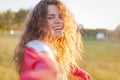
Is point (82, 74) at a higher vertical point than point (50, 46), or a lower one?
lower

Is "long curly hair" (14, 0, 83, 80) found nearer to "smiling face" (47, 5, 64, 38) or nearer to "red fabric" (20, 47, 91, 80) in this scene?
"smiling face" (47, 5, 64, 38)

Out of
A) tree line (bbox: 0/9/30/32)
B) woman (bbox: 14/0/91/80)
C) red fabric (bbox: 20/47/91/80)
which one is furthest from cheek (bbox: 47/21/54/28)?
tree line (bbox: 0/9/30/32)

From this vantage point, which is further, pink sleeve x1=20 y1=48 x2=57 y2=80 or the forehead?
the forehead

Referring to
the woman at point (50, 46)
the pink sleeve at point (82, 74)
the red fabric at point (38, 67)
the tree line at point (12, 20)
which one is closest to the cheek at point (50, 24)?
the woman at point (50, 46)

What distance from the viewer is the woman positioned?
2.20 m

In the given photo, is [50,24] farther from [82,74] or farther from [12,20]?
[12,20]

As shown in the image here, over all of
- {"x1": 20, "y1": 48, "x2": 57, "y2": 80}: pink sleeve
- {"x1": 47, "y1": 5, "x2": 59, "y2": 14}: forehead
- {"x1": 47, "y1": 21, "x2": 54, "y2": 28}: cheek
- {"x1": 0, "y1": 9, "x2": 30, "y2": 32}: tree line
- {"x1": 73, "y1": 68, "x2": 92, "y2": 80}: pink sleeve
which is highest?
{"x1": 47, "y1": 5, "x2": 59, "y2": 14}: forehead

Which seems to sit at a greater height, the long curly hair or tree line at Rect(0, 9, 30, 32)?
the long curly hair

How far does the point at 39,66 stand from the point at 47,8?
2.01ft

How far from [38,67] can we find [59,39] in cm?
59

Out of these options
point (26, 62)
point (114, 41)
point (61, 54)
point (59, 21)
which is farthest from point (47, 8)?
point (114, 41)

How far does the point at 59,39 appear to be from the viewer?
9.12 ft

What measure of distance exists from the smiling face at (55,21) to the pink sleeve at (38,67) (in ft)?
0.99

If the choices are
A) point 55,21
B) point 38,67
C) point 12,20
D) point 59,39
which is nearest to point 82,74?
point 59,39
